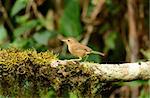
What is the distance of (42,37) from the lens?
3973 millimetres

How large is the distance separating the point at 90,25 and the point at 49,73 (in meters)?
2.24

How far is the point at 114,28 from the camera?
456 centimetres

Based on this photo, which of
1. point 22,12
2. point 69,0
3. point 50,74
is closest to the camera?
point 50,74

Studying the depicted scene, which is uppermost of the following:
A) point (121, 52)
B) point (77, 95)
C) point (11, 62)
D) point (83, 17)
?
point (83, 17)

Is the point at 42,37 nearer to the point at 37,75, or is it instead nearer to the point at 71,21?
the point at 71,21

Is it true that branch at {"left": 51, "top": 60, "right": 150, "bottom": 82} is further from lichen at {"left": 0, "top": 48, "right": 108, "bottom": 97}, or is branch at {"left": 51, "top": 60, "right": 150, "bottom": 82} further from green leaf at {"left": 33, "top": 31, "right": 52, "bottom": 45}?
green leaf at {"left": 33, "top": 31, "right": 52, "bottom": 45}

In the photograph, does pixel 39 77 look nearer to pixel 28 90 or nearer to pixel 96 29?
pixel 28 90

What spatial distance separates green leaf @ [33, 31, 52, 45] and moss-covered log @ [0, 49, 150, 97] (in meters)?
1.63

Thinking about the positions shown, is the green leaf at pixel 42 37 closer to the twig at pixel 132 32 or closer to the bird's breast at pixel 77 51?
the twig at pixel 132 32

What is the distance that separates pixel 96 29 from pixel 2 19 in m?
0.92

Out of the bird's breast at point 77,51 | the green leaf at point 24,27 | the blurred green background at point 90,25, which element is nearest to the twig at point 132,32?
the blurred green background at point 90,25

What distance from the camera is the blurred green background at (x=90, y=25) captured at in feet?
13.5

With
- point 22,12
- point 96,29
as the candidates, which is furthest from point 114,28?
point 22,12

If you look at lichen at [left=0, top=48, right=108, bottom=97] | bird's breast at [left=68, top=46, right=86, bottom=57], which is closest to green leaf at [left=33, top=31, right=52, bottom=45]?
bird's breast at [left=68, top=46, right=86, bottom=57]
